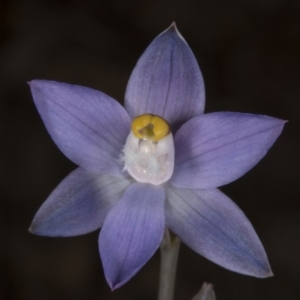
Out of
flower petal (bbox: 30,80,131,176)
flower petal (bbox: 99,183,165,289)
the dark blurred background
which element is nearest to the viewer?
flower petal (bbox: 99,183,165,289)

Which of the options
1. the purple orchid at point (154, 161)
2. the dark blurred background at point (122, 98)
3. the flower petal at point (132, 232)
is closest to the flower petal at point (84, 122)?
the purple orchid at point (154, 161)

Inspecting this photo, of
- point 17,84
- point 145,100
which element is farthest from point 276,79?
point 145,100

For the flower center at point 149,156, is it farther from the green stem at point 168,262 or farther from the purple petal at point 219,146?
the green stem at point 168,262

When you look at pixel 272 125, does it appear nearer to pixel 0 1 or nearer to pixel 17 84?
pixel 17 84

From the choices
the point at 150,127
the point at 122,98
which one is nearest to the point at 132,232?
the point at 150,127

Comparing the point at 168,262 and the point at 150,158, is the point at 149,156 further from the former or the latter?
the point at 168,262

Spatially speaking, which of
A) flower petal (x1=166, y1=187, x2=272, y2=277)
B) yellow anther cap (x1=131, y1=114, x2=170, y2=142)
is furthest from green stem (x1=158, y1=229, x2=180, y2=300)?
yellow anther cap (x1=131, y1=114, x2=170, y2=142)

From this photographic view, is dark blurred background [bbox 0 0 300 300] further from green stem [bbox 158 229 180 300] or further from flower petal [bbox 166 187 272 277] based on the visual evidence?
flower petal [bbox 166 187 272 277]
